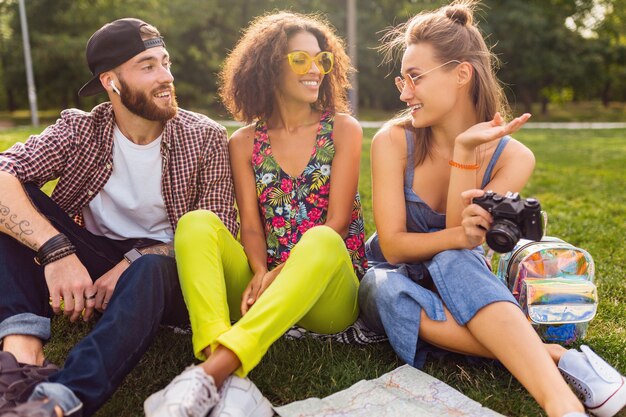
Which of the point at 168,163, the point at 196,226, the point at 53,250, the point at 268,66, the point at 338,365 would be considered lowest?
the point at 338,365

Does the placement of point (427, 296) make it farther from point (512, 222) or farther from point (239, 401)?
point (239, 401)

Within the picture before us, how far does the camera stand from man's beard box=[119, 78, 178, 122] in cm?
324

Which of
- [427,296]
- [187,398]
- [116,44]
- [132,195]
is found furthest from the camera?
[132,195]

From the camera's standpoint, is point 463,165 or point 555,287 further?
point 555,287

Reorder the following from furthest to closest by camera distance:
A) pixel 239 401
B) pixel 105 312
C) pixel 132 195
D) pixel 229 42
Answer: pixel 229 42 < pixel 132 195 < pixel 105 312 < pixel 239 401

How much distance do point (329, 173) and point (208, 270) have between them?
104 cm

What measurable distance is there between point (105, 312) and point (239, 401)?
0.64 m

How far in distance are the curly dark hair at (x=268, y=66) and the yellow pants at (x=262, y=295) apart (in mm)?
944

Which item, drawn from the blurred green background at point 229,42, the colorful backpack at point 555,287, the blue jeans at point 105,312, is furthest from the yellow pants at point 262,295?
the blurred green background at point 229,42

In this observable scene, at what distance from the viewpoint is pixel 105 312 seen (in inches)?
95.7

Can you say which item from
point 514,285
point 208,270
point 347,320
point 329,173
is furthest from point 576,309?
point 208,270

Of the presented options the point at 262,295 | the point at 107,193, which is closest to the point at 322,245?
the point at 262,295

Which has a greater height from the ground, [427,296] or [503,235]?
[503,235]

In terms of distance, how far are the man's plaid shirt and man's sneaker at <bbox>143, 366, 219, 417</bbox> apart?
3.62ft
